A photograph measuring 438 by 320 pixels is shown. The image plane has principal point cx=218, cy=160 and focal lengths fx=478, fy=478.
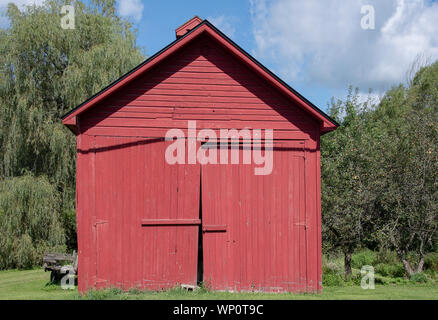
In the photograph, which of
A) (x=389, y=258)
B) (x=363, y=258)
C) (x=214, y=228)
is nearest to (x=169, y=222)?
(x=214, y=228)

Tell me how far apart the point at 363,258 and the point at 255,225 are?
14962 mm

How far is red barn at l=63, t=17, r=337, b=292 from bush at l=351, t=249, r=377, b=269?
535 inches

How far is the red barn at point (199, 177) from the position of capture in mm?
11273

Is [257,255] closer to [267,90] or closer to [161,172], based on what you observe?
[161,172]

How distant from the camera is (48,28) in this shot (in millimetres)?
22141

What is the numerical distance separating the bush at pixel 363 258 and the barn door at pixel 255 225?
13.5 metres

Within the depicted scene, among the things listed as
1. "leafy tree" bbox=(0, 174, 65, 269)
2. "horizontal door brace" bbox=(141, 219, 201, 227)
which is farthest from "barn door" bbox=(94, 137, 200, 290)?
"leafy tree" bbox=(0, 174, 65, 269)

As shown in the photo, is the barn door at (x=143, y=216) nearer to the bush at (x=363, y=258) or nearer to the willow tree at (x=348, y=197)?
the willow tree at (x=348, y=197)

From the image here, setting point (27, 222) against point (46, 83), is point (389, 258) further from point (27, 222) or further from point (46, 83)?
point (46, 83)

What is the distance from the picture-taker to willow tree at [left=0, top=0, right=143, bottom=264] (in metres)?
21.5

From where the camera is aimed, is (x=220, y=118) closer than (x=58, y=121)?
Yes

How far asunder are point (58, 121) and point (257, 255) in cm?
1431

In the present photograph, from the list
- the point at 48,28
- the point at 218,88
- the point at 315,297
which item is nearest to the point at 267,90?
the point at 218,88

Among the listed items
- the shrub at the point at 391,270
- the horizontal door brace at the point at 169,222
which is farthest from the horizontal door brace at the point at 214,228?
the shrub at the point at 391,270
